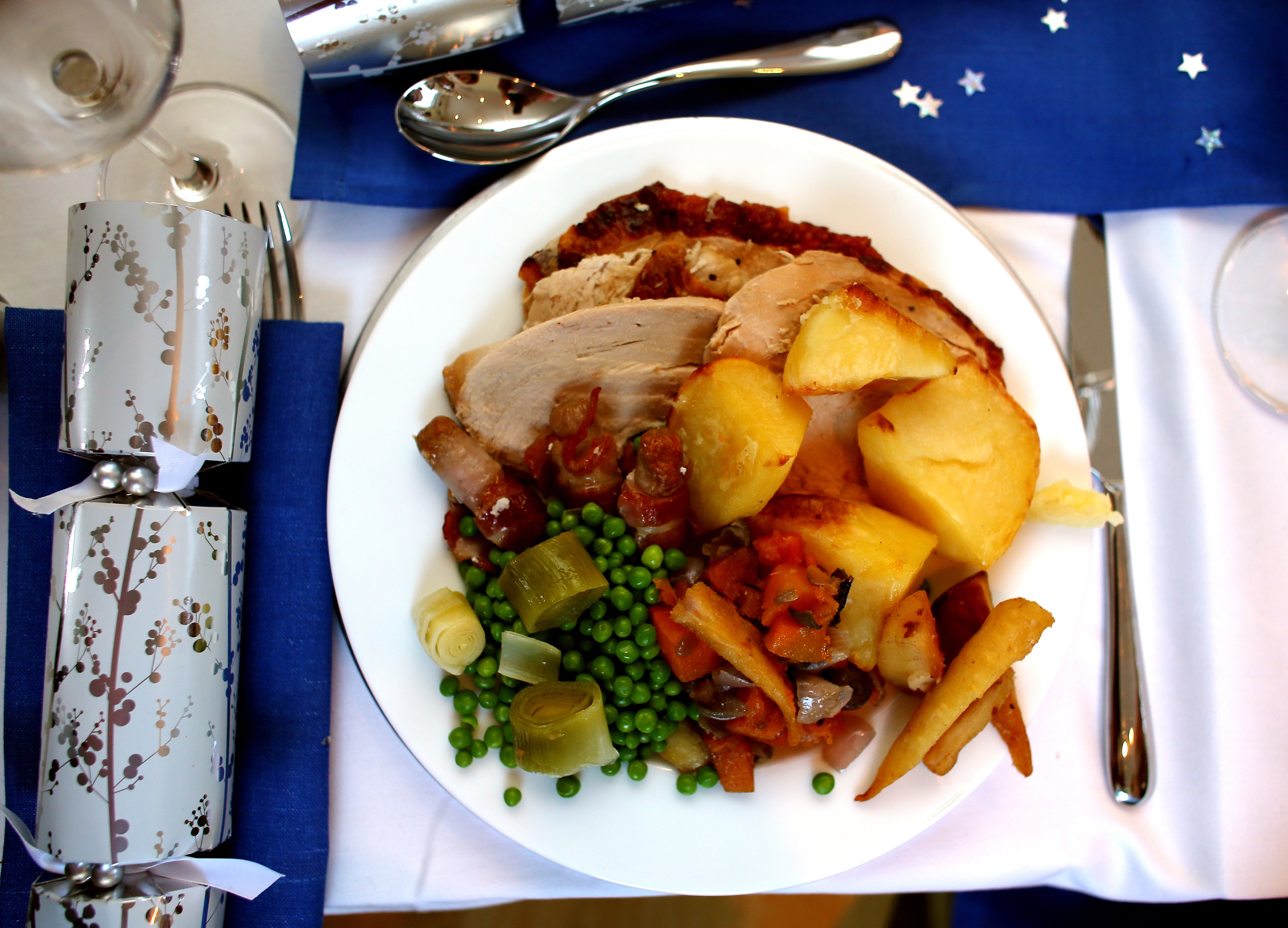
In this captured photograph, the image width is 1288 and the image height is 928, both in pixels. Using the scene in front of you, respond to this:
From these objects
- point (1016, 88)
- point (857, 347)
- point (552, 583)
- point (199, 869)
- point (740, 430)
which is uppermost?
point (1016, 88)

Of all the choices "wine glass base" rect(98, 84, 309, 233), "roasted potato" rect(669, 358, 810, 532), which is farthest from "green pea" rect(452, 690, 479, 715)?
"wine glass base" rect(98, 84, 309, 233)

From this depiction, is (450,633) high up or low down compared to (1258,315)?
down

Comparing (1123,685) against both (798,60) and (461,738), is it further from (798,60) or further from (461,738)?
(798,60)

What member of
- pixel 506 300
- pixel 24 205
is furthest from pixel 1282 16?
pixel 24 205

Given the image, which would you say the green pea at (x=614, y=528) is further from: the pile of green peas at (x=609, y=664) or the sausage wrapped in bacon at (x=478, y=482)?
the sausage wrapped in bacon at (x=478, y=482)

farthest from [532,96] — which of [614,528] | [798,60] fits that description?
[614,528]

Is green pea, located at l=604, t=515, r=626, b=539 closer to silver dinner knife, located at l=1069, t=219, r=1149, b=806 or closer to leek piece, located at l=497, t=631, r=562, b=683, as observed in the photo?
leek piece, located at l=497, t=631, r=562, b=683

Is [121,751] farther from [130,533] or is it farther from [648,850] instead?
[648,850]
